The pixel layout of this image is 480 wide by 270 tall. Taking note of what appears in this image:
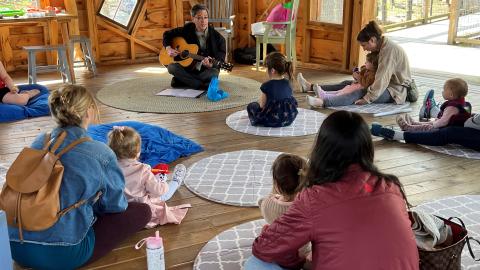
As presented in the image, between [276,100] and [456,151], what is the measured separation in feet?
4.61

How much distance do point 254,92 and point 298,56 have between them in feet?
6.12

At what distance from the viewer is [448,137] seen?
12.5 feet

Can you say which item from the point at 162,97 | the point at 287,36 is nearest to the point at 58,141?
the point at 162,97

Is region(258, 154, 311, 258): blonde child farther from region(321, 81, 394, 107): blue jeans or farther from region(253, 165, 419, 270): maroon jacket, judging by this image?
region(321, 81, 394, 107): blue jeans

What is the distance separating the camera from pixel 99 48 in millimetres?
7422

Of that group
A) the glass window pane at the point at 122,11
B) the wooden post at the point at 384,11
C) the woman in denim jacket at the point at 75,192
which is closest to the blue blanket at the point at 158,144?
the woman in denim jacket at the point at 75,192

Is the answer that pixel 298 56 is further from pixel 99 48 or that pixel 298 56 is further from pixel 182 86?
pixel 99 48

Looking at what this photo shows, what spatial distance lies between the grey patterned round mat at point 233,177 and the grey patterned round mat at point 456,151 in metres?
1.19

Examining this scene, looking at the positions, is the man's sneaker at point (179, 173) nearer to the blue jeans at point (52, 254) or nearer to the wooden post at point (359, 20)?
the blue jeans at point (52, 254)

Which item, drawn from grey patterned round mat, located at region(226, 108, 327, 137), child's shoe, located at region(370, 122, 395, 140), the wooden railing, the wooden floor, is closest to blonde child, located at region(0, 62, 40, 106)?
the wooden floor

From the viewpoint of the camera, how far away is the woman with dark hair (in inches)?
190

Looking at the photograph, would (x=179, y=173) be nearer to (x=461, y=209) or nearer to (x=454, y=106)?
(x=461, y=209)

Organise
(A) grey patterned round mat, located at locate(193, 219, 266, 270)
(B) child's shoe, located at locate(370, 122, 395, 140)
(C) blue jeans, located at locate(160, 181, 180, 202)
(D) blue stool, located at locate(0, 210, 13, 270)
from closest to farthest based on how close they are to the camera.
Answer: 1. (D) blue stool, located at locate(0, 210, 13, 270)
2. (A) grey patterned round mat, located at locate(193, 219, 266, 270)
3. (C) blue jeans, located at locate(160, 181, 180, 202)
4. (B) child's shoe, located at locate(370, 122, 395, 140)

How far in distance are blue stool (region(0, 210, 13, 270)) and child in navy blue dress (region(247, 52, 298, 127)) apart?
2647 millimetres
